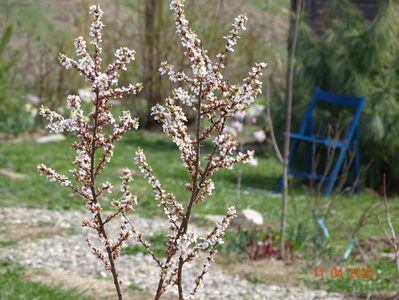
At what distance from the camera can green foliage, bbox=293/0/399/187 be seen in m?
11.8

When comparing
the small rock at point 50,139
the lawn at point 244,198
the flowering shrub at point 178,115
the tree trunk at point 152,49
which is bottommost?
the small rock at point 50,139

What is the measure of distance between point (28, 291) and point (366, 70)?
23.1 ft

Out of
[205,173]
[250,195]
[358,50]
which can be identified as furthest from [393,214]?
[205,173]

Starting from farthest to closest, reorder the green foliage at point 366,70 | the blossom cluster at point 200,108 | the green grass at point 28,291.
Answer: the green foliage at point 366,70 < the green grass at point 28,291 < the blossom cluster at point 200,108

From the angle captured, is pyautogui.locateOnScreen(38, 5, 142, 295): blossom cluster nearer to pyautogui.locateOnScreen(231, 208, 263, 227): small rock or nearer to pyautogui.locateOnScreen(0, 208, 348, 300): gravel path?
pyautogui.locateOnScreen(0, 208, 348, 300): gravel path

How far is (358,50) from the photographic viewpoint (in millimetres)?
12102

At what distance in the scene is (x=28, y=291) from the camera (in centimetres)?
590

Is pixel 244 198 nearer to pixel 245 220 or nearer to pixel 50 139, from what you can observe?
pixel 245 220

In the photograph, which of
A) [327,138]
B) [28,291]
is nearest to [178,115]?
[28,291]
